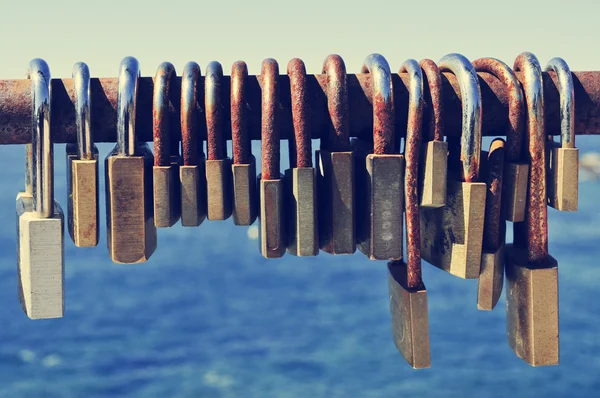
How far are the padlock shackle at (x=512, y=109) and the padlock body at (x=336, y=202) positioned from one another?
2.27 ft

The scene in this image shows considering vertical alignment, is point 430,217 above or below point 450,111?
below

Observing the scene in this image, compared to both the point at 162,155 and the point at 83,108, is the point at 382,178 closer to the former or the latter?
the point at 162,155

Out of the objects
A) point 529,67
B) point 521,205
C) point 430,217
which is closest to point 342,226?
point 430,217

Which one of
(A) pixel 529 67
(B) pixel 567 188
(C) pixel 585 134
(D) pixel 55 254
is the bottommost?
(D) pixel 55 254

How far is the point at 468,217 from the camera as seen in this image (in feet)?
11.9

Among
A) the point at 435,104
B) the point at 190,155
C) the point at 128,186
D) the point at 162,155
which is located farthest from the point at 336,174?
the point at 128,186

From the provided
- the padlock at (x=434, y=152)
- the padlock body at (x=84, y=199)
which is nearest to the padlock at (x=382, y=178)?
the padlock at (x=434, y=152)

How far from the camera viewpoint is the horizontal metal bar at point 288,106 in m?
3.61

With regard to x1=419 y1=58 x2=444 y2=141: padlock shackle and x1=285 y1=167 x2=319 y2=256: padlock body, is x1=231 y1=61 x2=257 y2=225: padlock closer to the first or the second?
x1=285 y1=167 x2=319 y2=256: padlock body

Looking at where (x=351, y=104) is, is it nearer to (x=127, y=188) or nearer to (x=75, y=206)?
(x=127, y=188)

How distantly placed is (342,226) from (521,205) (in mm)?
789

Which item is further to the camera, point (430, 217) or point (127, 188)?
point (430, 217)

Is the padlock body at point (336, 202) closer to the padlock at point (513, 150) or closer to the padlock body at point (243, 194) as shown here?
the padlock body at point (243, 194)

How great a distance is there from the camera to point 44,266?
3.72 metres
